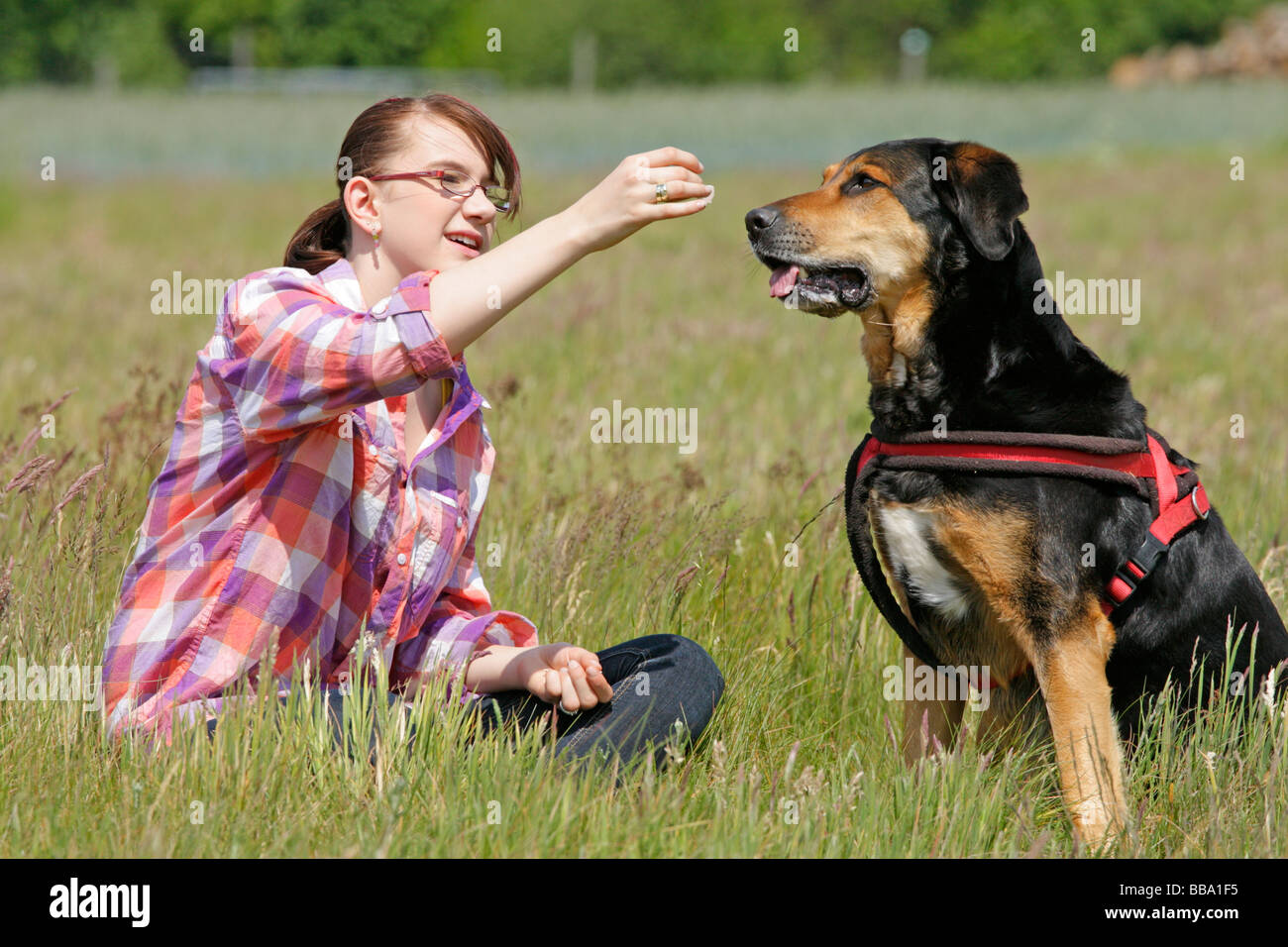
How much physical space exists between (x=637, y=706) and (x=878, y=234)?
1365 mm

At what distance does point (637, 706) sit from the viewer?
2.97 metres

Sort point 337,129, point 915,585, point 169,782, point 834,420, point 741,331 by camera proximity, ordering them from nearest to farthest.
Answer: point 169,782 < point 915,585 < point 834,420 < point 741,331 < point 337,129

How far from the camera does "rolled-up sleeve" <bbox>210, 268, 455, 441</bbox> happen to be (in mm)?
2455

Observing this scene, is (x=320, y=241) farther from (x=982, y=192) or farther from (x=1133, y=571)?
(x=1133, y=571)

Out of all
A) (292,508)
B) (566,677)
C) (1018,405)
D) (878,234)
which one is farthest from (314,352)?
(1018,405)

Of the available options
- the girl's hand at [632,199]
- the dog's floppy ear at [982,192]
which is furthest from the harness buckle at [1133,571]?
the girl's hand at [632,199]

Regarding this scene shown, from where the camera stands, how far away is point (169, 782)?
8.20 ft

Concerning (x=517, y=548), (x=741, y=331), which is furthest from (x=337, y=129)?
(x=517, y=548)

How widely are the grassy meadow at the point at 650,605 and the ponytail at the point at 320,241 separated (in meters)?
0.76

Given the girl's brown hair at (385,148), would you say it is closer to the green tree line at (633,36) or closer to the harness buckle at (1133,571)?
the harness buckle at (1133,571)

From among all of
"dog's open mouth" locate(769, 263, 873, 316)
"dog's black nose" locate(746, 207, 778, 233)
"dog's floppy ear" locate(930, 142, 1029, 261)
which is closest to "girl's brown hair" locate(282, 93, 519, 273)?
"dog's black nose" locate(746, 207, 778, 233)

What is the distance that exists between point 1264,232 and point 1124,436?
1326 centimetres

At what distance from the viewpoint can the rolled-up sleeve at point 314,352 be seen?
2455 millimetres

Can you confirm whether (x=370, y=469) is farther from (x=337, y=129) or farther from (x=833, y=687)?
(x=337, y=129)
